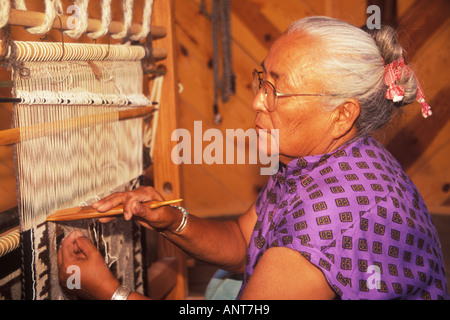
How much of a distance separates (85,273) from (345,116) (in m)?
0.69

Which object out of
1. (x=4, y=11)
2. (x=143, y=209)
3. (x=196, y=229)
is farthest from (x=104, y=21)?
(x=196, y=229)

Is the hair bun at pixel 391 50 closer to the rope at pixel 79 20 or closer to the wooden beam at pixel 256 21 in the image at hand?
the rope at pixel 79 20

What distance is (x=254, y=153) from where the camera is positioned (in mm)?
3027

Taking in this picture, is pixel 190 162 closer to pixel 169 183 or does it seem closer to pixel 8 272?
pixel 169 183

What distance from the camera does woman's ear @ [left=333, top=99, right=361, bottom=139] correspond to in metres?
1.16

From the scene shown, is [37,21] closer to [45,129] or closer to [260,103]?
[45,129]

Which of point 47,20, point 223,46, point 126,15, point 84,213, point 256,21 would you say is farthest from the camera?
point 256,21

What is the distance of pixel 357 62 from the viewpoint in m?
1.13

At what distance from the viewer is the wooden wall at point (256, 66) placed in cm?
277

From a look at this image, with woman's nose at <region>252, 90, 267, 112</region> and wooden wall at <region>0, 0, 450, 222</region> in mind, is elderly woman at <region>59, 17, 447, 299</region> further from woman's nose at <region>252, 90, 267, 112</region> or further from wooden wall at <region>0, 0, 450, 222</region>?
wooden wall at <region>0, 0, 450, 222</region>

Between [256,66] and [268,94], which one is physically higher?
[256,66]

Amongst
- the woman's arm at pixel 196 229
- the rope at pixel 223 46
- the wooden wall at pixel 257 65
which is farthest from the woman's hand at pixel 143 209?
the wooden wall at pixel 257 65
